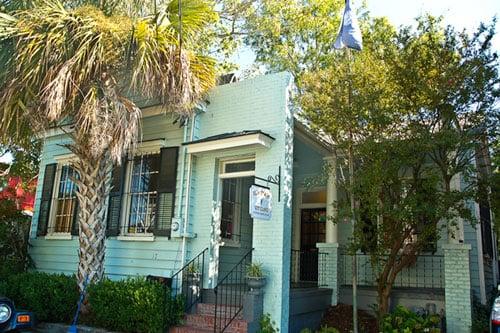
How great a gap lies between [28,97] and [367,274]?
8408 mm

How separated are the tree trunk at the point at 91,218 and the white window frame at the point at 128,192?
3.30 ft

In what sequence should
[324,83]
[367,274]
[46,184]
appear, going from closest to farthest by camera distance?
[324,83] < [367,274] < [46,184]

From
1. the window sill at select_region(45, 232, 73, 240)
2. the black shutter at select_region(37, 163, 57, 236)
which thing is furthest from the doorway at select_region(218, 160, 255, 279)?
the black shutter at select_region(37, 163, 57, 236)

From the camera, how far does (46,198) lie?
11.9 m

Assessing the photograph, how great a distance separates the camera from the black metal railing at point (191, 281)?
8375mm

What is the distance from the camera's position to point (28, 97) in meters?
8.01

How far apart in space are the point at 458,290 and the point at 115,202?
23.9 feet

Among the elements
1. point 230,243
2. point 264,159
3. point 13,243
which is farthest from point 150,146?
point 13,243

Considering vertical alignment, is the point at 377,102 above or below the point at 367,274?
→ above

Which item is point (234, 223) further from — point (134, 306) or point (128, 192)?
point (134, 306)

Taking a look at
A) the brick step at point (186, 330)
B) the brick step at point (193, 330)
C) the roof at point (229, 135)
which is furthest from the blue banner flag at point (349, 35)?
the brick step at point (186, 330)

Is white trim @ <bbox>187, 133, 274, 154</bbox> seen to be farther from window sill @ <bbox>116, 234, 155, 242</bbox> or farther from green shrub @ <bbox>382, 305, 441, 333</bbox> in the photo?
green shrub @ <bbox>382, 305, 441, 333</bbox>

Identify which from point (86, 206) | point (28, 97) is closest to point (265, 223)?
point (86, 206)

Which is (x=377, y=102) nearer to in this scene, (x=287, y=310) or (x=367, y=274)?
(x=287, y=310)
